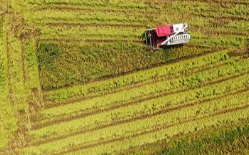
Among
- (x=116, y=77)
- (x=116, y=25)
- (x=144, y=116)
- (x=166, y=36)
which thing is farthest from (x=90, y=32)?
(x=144, y=116)

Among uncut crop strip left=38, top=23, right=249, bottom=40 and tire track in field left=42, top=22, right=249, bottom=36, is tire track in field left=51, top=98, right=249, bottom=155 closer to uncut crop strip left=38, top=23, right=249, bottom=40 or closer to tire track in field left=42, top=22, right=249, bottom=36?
tire track in field left=42, top=22, right=249, bottom=36

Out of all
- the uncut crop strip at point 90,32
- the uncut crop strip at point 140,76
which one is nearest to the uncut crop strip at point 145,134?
the uncut crop strip at point 140,76

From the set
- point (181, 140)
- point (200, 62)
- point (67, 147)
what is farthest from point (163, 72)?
point (67, 147)

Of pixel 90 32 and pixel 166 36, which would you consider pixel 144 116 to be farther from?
pixel 90 32

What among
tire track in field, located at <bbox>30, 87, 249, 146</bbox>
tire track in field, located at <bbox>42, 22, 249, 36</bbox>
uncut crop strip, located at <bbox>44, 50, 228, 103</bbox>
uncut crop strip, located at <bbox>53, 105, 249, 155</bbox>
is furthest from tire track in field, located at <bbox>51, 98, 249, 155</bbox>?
tire track in field, located at <bbox>42, 22, 249, 36</bbox>

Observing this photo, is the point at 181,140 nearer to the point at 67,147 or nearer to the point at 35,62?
the point at 67,147

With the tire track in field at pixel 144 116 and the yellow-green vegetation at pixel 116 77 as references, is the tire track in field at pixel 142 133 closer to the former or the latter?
the yellow-green vegetation at pixel 116 77

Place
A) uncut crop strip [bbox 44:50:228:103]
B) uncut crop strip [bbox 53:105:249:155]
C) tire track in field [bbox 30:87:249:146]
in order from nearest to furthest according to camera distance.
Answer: uncut crop strip [bbox 53:105:249:155] → tire track in field [bbox 30:87:249:146] → uncut crop strip [bbox 44:50:228:103]
